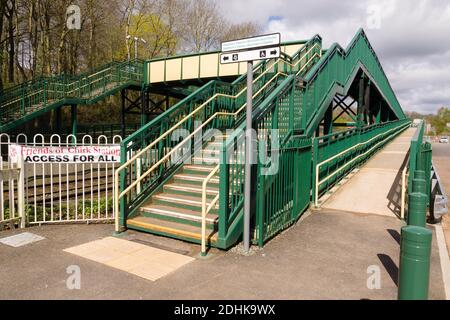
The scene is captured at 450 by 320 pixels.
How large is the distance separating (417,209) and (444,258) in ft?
2.92

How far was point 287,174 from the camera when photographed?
245 inches

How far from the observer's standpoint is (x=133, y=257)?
4.88 m

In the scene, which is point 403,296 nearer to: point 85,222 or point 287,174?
point 287,174

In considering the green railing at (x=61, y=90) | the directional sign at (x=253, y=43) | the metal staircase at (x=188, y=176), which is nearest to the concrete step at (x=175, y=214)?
the metal staircase at (x=188, y=176)

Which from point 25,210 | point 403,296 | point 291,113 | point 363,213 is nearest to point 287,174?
point 291,113

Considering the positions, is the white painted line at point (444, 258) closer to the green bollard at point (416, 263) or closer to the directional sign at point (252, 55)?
the green bollard at point (416, 263)

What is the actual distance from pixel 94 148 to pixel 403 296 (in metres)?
5.79

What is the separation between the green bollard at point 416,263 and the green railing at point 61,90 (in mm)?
15519

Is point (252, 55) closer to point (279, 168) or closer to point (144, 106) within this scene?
point (279, 168)

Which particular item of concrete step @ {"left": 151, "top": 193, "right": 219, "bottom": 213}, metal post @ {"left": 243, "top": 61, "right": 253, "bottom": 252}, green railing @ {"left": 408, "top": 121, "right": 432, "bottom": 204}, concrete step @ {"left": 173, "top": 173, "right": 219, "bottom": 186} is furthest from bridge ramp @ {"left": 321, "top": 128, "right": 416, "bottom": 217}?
metal post @ {"left": 243, "top": 61, "right": 253, "bottom": 252}

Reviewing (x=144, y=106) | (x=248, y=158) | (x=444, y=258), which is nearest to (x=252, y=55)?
(x=248, y=158)

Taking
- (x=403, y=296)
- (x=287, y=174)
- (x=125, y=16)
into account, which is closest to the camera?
(x=403, y=296)

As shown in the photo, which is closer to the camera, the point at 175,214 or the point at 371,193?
the point at 175,214

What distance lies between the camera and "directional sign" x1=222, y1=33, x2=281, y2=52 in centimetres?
456
